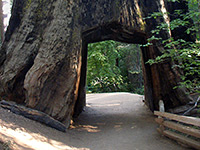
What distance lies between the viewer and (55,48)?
6641mm

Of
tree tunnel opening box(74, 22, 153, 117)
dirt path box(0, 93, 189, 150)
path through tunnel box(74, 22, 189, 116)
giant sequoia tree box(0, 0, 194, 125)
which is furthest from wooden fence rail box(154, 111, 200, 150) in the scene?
tree tunnel opening box(74, 22, 153, 117)

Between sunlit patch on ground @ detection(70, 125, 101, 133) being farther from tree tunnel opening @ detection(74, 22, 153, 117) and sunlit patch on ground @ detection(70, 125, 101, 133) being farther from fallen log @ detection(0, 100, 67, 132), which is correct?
tree tunnel opening @ detection(74, 22, 153, 117)

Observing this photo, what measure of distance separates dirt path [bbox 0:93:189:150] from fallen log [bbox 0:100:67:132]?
0.26 metres


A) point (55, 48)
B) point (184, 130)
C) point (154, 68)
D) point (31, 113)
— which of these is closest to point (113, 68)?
point (154, 68)

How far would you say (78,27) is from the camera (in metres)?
7.57

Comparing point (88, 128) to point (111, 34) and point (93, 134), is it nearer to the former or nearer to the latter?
point (93, 134)

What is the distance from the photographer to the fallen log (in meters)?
5.73

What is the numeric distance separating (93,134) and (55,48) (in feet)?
12.2

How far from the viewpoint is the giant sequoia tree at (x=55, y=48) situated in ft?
21.0

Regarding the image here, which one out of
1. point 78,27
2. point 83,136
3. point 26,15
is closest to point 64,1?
point 78,27

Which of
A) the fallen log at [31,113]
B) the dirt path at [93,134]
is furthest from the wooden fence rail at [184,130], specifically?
the fallen log at [31,113]

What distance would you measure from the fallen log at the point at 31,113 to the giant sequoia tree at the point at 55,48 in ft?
0.76

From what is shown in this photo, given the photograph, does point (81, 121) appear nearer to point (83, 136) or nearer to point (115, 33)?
point (83, 136)

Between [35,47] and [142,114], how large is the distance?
670 centimetres
